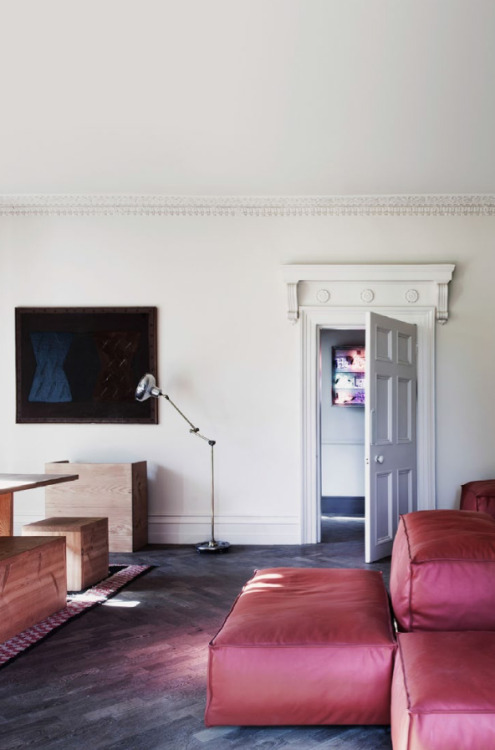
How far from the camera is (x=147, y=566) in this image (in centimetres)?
525

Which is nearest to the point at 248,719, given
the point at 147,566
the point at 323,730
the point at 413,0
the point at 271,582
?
the point at 323,730

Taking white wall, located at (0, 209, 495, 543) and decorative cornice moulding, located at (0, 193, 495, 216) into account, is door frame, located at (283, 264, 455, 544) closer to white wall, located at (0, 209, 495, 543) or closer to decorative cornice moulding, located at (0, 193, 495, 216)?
white wall, located at (0, 209, 495, 543)

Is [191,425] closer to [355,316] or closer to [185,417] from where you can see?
[185,417]

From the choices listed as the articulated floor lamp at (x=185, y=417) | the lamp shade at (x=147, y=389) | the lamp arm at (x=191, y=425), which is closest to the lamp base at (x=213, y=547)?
the articulated floor lamp at (x=185, y=417)

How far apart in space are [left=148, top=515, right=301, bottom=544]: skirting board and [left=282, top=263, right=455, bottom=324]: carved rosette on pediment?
6.30 ft

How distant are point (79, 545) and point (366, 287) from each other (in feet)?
11.4

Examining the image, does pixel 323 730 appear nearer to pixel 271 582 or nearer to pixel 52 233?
pixel 271 582

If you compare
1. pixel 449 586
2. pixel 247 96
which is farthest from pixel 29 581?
pixel 247 96

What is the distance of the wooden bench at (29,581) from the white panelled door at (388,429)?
2523 mm

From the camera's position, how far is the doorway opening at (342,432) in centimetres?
845

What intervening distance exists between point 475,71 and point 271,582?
128 inches

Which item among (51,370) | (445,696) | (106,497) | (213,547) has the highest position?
(51,370)

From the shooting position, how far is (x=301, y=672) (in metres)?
2.30

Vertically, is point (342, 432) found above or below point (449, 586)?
above
